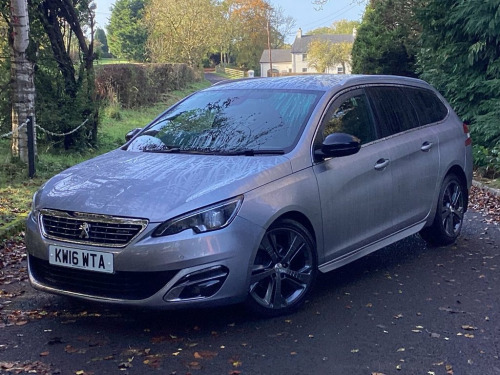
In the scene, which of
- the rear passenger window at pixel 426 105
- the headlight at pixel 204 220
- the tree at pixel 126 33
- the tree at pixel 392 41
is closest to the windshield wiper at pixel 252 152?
the headlight at pixel 204 220

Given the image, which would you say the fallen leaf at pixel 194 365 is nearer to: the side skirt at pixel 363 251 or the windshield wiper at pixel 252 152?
the side skirt at pixel 363 251

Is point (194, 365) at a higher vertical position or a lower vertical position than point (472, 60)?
lower

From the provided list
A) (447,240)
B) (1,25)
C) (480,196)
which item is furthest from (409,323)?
(1,25)

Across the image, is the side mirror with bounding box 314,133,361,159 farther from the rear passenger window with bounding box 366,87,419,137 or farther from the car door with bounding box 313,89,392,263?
the rear passenger window with bounding box 366,87,419,137

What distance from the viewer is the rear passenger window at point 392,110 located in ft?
21.4

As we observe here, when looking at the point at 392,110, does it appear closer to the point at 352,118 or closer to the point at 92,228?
the point at 352,118

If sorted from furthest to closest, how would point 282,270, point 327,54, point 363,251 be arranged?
point 327,54 → point 363,251 → point 282,270

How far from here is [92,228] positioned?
4719mm

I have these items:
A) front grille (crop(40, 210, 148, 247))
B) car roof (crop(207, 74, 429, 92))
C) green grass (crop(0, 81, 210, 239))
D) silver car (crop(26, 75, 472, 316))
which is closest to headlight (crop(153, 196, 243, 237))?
silver car (crop(26, 75, 472, 316))

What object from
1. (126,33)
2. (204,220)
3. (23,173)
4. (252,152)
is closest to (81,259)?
(204,220)

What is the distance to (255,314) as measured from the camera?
5043mm

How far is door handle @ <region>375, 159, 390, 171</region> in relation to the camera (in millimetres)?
6137

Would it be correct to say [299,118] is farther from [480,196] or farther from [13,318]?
[480,196]

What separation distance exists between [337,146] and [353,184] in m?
0.45
